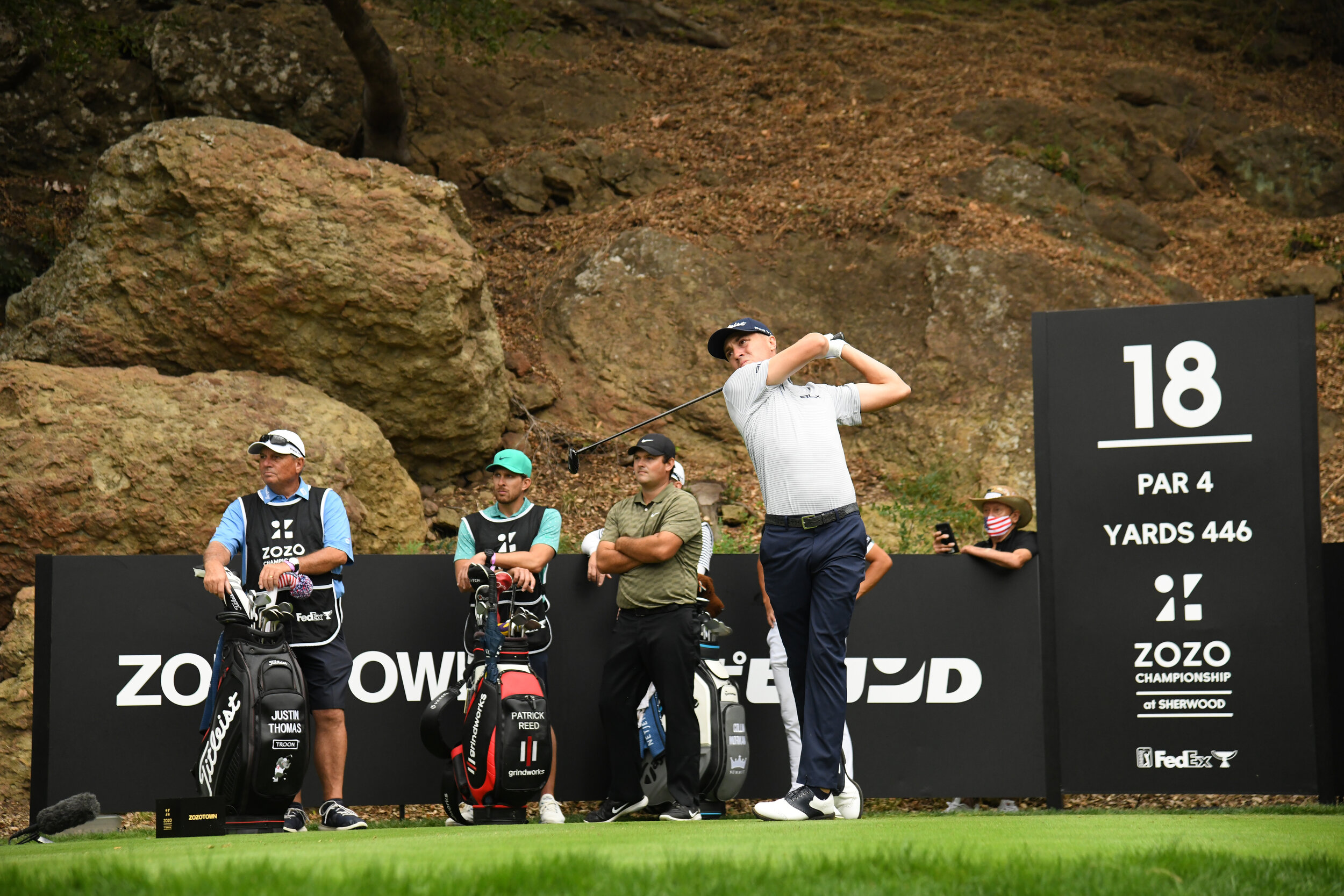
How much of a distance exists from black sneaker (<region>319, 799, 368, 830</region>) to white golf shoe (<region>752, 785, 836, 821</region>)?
2040 millimetres

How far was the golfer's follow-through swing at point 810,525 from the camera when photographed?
18.0 feet

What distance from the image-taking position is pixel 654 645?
242 inches

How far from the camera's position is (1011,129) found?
1605 centimetres

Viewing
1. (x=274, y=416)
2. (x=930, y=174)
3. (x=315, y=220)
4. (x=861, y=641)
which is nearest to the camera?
(x=861, y=641)

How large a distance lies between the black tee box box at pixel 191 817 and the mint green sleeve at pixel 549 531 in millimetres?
2017

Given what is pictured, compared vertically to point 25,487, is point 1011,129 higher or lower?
higher

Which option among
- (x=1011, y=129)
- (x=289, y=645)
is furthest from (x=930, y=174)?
(x=289, y=645)

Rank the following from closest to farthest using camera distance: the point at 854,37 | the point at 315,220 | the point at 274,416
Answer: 1. the point at 274,416
2. the point at 315,220
3. the point at 854,37

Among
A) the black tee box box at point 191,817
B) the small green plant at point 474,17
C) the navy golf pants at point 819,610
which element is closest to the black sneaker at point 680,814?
the navy golf pants at point 819,610

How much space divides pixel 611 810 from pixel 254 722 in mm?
1788

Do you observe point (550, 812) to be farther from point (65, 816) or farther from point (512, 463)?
point (65, 816)

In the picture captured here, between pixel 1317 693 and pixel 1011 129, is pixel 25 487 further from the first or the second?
pixel 1011 129

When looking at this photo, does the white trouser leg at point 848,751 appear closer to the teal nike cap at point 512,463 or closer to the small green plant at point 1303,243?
the teal nike cap at point 512,463

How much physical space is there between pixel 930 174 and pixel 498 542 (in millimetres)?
9945
